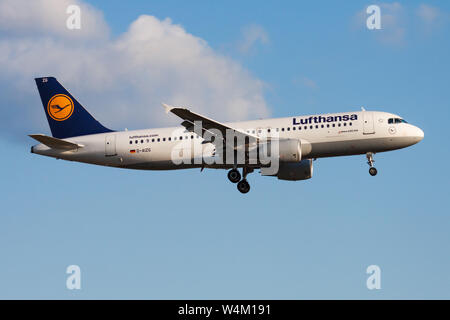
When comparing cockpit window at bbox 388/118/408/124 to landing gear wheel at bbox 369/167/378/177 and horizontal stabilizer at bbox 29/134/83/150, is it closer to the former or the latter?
landing gear wheel at bbox 369/167/378/177

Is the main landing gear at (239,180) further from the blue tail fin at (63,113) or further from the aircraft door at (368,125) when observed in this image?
the blue tail fin at (63,113)

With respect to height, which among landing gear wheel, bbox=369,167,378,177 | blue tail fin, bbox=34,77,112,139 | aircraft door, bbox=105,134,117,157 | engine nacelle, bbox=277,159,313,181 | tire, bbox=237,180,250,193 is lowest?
tire, bbox=237,180,250,193

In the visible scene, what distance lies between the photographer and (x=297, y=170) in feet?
174

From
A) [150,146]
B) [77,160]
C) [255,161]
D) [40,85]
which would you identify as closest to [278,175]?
[255,161]

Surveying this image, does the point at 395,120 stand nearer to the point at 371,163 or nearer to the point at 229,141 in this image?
the point at 371,163

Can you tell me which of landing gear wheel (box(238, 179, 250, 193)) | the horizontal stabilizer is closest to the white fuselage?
the horizontal stabilizer

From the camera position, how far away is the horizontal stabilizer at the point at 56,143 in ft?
165

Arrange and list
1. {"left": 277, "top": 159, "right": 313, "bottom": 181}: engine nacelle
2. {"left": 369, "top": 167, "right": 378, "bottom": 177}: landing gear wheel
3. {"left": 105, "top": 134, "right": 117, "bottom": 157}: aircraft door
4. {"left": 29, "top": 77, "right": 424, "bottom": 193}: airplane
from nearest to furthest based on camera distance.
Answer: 1. {"left": 29, "top": 77, "right": 424, "bottom": 193}: airplane
2. {"left": 369, "top": 167, "right": 378, "bottom": 177}: landing gear wheel
3. {"left": 105, "top": 134, "right": 117, "bottom": 157}: aircraft door
4. {"left": 277, "top": 159, "right": 313, "bottom": 181}: engine nacelle

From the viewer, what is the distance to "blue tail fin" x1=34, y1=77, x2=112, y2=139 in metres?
54.1

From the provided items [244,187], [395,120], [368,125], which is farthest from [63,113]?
[395,120]

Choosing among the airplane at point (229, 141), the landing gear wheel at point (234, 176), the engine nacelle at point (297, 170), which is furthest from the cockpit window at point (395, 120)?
the landing gear wheel at point (234, 176)

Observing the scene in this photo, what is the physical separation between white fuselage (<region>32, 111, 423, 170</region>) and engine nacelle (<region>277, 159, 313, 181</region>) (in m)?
4.12

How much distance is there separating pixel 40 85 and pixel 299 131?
19794 mm

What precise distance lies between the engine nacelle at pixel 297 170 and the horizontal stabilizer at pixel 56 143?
14.1 m
